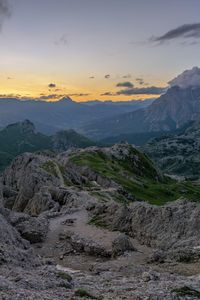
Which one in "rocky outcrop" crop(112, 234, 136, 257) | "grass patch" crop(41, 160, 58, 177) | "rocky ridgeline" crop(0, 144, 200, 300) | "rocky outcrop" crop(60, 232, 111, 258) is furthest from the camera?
"grass patch" crop(41, 160, 58, 177)

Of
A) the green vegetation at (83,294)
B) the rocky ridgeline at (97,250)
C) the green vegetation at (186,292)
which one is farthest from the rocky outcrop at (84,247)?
the green vegetation at (83,294)

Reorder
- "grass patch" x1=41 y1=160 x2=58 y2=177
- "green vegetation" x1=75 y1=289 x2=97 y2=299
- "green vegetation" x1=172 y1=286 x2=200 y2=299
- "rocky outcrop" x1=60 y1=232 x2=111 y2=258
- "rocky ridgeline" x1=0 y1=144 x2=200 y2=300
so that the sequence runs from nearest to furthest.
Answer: "green vegetation" x1=75 y1=289 x2=97 y2=299 < "green vegetation" x1=172 y1=286 x2=200 y2=299 < "rocky ridgeline" x1=0 y1=144 x2=200 y2=300 < "rocky outcrop" x1=60 y1=232 x2=111 y2=258 < "grass patch" x1=41 y1=160 x2=58 y2=177

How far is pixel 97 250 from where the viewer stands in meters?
66.4

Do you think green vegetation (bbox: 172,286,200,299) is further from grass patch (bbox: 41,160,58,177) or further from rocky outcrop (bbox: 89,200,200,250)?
grass patch (bbox: 41,160,58,177)

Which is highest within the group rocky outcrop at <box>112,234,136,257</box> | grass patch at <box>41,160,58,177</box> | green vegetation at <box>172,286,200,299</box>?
green vegetation at <box>172,286,200,299</box>

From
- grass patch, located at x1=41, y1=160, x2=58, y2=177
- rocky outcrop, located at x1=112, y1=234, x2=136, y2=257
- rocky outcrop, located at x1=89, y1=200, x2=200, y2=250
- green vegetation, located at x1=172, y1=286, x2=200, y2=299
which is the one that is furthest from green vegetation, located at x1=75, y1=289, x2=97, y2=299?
grass patch, located at x1=41, y1=160, x2=58, y2=177

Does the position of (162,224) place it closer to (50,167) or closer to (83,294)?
(83,294)

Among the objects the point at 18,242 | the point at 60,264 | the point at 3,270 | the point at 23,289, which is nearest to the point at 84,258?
the point at 60,264

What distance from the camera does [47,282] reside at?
1545 inches

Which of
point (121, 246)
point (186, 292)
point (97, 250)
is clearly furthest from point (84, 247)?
point (186, 292)

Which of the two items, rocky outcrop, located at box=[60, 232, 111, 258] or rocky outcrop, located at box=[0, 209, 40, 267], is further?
rocky outcrop, located at box=[60, 232, 111, 258]

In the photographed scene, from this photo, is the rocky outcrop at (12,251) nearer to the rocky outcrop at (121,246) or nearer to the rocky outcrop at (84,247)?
the rocky outcrop at (84,247)

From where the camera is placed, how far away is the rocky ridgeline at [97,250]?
38.6 meters

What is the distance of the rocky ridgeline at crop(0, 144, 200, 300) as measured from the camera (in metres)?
38.6
